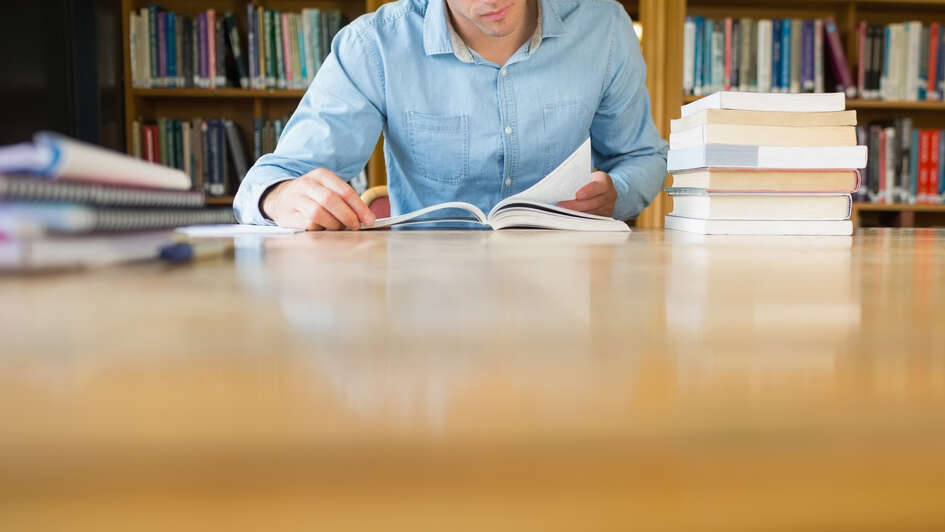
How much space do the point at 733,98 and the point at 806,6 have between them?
2.48m

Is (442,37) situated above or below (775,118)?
above

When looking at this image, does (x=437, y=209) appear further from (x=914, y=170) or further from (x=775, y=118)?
(x=914, y=170)

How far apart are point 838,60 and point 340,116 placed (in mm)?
2244

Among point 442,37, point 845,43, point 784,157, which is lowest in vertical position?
point 784,157

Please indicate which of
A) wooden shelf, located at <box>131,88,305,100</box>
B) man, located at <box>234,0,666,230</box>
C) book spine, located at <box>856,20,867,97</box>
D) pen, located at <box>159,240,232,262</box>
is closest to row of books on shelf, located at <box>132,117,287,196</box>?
wooden shelf, located at <box>131,88,305,100</box>

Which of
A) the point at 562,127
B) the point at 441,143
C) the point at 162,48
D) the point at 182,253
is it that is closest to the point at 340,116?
the point at 441,143

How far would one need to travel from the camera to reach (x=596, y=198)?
1.33 metres

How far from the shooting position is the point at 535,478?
11cm

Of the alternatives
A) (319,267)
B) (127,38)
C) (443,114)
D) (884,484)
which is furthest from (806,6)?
(884,484)

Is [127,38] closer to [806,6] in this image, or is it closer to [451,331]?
[806,6]

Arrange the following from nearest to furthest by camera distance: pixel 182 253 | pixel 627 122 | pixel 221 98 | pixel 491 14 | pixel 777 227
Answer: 1. pixel 182 253
2. pixel 777 227
3. pixel 491 14
4. pixel 627 122
5. pixel 221 98

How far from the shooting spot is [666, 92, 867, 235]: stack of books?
0.93 metres

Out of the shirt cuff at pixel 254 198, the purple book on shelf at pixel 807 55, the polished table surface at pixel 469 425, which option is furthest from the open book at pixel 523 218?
the purple book on shelf at pixel 807 55

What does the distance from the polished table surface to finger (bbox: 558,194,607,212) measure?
1.07 metres
